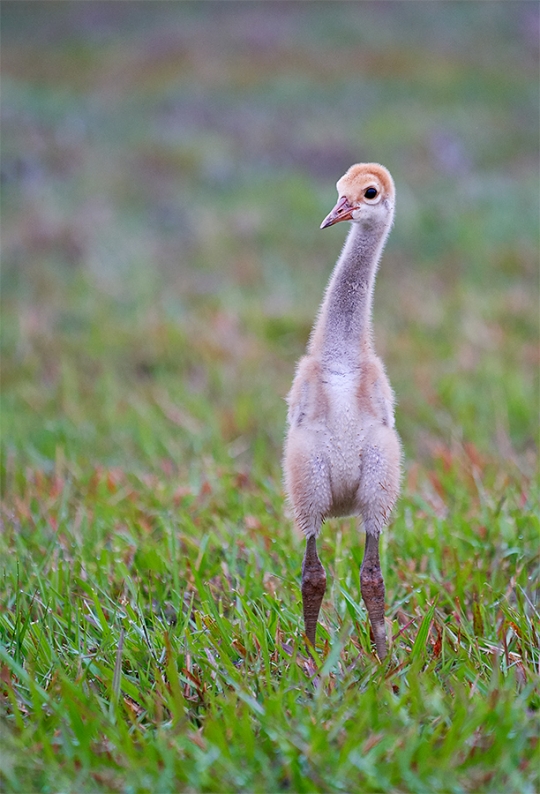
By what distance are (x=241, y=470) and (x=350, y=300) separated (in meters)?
2.33

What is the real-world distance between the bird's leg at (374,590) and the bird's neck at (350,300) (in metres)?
0.53

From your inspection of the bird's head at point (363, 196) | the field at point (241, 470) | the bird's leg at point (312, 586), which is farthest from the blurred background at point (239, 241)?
the bird's head at point (363, 196)

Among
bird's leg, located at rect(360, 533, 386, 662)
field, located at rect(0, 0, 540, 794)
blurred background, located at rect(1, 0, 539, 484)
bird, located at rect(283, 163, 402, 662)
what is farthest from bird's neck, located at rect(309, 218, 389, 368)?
blurred background, located at rect(1, 0, 539, 484)

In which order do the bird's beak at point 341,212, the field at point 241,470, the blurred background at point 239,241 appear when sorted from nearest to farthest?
1. the field at point 241,470
2. the bird's beak at point 341,212
3. the blurred background at point 239,241

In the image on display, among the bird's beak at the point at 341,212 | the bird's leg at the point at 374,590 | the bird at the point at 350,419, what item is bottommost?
the bird's leg at the point at 374,590

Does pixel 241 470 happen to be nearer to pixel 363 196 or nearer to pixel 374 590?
pixel 374 590

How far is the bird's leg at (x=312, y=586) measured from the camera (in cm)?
245

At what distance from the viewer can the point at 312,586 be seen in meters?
2.45

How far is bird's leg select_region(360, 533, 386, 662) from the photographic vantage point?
242cm

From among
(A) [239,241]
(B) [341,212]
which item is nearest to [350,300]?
(B) [341,212]

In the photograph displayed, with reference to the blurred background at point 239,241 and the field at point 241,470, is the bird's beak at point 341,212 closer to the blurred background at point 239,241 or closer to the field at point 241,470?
the field at point 241,470

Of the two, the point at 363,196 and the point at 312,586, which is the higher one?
the point at 363,196

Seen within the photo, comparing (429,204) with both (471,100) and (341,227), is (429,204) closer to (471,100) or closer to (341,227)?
(341,227)

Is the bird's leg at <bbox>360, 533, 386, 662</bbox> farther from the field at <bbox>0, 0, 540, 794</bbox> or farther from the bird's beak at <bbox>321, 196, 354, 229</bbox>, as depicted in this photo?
the bird's beak at <bbox>321, 196, 354, 229</bbox>
